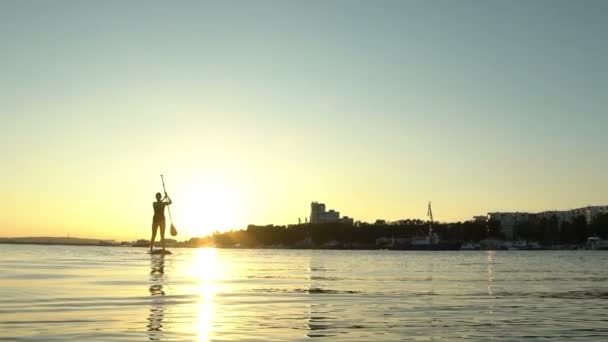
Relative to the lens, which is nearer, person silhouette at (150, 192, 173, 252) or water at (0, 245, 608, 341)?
water at (0, 245, 608, 341)

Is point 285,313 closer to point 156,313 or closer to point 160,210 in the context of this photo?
point 156,313

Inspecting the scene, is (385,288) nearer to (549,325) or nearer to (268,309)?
(268,309)

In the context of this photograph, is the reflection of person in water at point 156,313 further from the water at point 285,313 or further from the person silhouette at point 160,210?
the person silhouette at point 160,210

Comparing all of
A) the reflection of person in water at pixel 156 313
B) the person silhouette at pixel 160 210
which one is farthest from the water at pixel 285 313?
the person silhouette at pixel 160 210

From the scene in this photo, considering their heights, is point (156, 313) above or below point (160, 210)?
below

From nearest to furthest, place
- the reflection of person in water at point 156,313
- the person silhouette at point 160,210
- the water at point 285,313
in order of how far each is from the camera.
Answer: the reflection of person in water at point 156,313 < the water at point 285,313 < the person silhouette at point 160,210

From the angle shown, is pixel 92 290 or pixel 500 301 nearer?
pixel 500 301

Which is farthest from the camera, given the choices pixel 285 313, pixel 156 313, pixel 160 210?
pixel 160 210

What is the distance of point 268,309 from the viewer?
83.4 feet

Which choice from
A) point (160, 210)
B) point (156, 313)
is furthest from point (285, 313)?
point (160, 210)

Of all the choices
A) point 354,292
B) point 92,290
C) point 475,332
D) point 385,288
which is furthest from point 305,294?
point 475,332

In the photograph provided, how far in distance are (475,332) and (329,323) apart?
4087 millimetres

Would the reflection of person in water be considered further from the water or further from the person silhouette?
the person silhouette

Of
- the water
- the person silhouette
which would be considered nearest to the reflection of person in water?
the water
